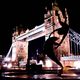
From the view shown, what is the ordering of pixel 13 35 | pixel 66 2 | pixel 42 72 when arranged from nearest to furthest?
pixel 42 72 < pixel 66 2 < pixel 13 35

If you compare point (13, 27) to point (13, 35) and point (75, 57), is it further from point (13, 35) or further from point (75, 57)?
point (75, 57)

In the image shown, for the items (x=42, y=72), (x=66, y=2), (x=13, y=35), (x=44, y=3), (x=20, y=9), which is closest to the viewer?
(x=42, y=72)

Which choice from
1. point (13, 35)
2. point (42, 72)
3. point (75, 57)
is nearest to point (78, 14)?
point (75, 57)

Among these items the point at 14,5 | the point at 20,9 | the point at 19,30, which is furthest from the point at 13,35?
the point at 14,5

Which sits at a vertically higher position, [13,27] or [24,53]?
[13,27]

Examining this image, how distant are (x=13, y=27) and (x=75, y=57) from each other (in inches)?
312

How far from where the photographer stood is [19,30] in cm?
1723

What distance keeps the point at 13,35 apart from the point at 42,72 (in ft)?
40.8

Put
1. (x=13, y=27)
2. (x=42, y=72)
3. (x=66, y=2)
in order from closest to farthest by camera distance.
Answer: (x=42, y=72)
(x=66, y=2)
(x=13, y=27)

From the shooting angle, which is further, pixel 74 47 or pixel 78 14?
pixel 74 47

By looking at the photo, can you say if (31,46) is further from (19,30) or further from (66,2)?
(66,2)

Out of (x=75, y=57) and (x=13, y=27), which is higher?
(x=13, y=27)

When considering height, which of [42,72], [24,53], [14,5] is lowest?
[42,72]

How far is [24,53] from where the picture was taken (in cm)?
1691
